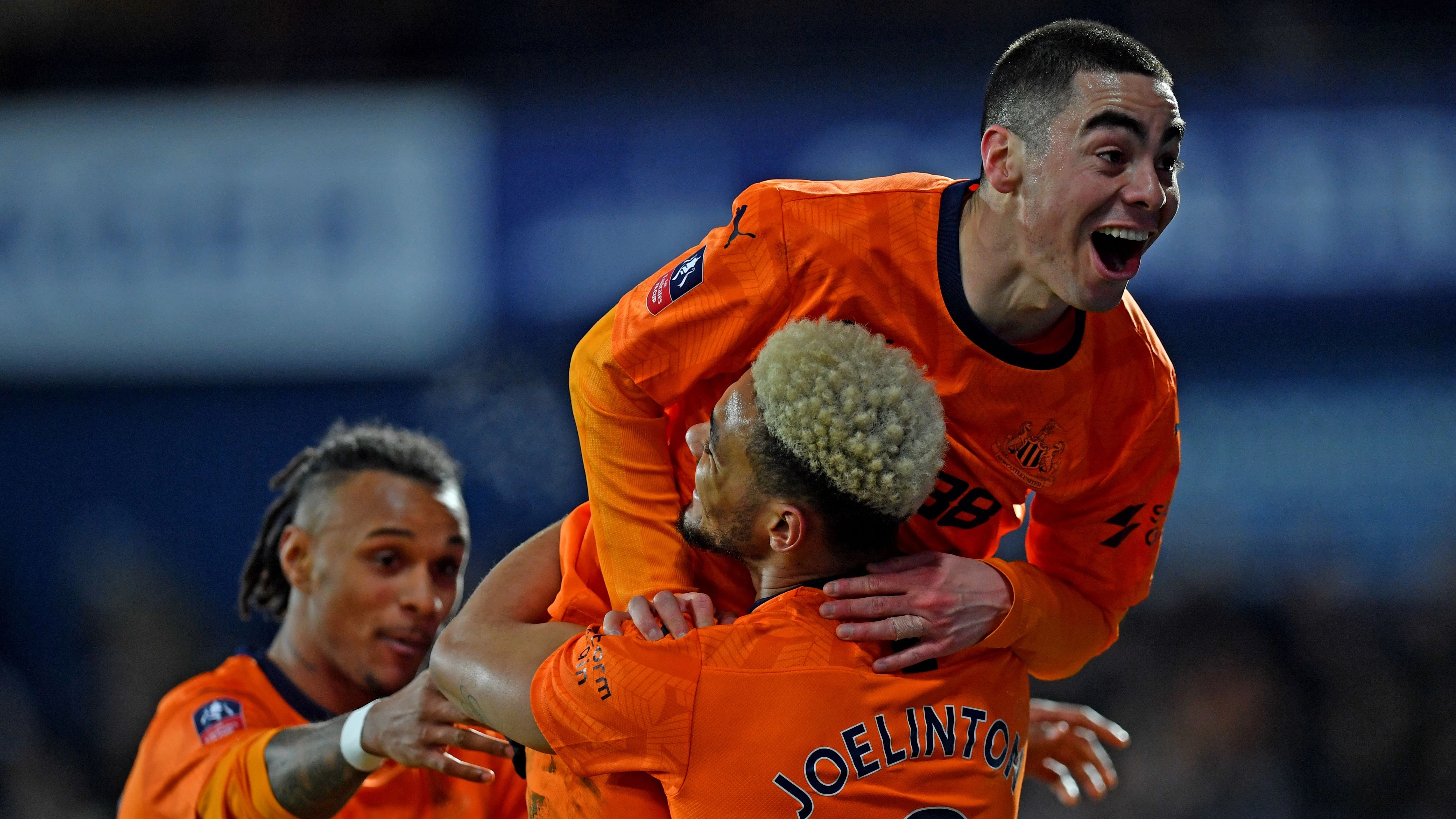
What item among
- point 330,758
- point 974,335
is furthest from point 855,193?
point 330,758

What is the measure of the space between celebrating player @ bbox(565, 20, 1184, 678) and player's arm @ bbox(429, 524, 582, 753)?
205mm

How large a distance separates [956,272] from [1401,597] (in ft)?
18.6

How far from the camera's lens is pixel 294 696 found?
4070 mm

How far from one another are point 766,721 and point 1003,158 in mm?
1176

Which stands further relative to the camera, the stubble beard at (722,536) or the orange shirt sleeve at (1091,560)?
the orange shirt sleeve at (1091,560)

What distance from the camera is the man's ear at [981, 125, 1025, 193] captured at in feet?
8.50

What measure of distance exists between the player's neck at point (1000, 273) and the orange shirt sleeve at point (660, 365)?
14.6 inches

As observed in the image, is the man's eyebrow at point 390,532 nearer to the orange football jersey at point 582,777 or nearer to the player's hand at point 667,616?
the orange football jersey at point 582,777

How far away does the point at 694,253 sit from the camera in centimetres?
273

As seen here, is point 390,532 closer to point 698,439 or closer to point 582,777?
point 582,777

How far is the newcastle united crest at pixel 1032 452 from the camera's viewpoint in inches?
108

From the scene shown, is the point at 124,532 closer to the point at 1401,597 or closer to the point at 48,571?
the point at 48,571

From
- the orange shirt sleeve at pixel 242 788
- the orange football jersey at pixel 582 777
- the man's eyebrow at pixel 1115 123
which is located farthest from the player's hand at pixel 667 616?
the orange shirt sleeve at pixel 242 788

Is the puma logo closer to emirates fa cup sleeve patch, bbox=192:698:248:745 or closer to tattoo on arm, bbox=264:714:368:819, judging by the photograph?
tattoo on arm, bbox=264:714:368:819
